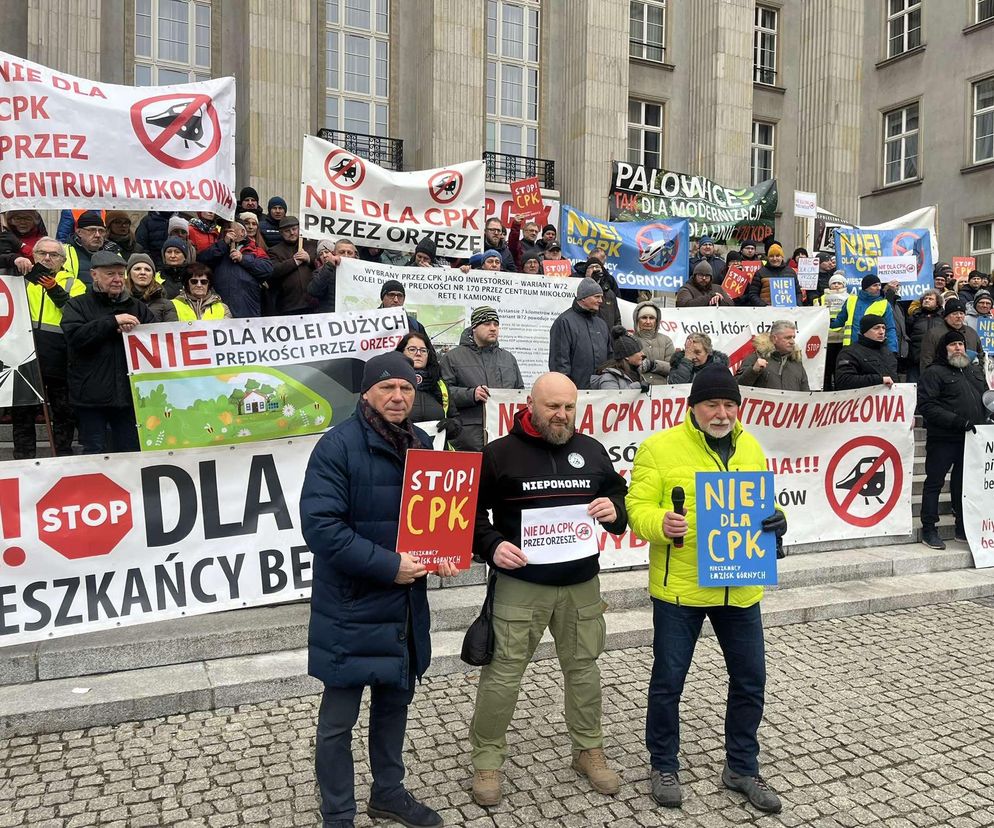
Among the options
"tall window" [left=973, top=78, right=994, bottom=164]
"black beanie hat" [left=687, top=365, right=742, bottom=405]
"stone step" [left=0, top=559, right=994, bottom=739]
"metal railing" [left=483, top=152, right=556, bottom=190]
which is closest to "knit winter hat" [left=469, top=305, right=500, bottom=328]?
"stone step" [left=0, top=559, right=994, bottom=739]

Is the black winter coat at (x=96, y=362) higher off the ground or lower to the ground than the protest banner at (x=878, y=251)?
lower

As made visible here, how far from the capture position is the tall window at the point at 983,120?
25.3 metres

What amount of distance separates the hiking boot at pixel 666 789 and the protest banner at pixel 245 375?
3735 millimetres

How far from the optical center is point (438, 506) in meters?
3.59

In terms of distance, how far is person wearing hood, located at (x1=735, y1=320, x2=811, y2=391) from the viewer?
835 centimetres

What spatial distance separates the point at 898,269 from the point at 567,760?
438 inches

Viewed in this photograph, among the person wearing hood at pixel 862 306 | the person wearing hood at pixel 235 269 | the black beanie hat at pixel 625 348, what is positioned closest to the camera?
the black beanie hat at pixel 625 348

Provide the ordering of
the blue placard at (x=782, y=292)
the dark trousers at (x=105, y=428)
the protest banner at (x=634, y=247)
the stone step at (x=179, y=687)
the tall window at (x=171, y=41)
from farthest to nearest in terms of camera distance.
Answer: the tall window at (x=171, y=41), the protest banner at (x=634, y=247), the blue placard at (x=782, y=292), the dark trousers at (x=105, y=428), the stone step at (x=179, y=687)

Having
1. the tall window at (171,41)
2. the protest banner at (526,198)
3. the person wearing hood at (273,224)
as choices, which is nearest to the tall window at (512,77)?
the tall window at (171,41)

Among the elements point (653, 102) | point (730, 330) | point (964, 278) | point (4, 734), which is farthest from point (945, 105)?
point (4, 734)

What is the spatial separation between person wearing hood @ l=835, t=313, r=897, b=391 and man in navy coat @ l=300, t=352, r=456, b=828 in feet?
21.8

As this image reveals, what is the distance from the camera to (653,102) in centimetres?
2356

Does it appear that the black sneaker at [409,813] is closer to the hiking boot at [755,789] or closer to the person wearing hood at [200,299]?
the hiking boot at [755,789]

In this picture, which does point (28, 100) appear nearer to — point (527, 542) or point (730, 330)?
point (527, 542)
